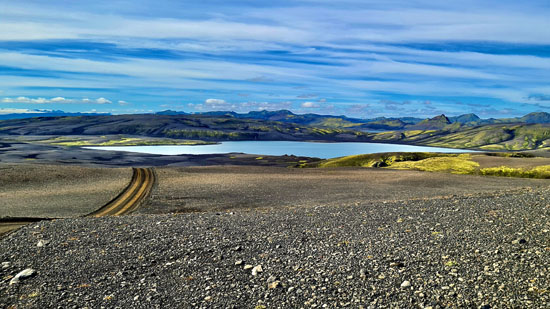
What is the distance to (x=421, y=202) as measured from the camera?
3189cm

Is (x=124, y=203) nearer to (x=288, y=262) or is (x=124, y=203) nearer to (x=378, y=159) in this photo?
(x=288, y=262)

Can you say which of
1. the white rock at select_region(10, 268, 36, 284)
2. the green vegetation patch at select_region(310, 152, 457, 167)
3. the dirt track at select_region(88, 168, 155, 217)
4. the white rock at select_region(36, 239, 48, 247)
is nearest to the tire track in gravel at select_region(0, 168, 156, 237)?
the dirt track at select_region(88, 168, 155, 217)

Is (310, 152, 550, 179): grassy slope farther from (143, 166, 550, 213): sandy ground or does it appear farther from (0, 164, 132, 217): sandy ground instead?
(0, 164, 132, 217): sandy ground

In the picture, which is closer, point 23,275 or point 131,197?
point 23,275

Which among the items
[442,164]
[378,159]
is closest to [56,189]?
[442,164]

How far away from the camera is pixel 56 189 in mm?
50812

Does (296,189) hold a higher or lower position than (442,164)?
lower

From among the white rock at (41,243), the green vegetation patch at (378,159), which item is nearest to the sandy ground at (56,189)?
the white rock at (41,243)

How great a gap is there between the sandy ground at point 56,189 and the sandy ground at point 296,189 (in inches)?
268

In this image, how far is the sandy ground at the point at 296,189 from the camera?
136 ft

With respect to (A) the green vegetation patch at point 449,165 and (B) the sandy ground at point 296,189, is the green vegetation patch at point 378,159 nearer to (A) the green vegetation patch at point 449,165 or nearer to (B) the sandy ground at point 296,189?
(A) the green vegetation patch at point 449,165

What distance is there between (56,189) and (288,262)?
46.3 meters

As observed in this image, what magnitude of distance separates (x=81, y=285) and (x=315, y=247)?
440 inches

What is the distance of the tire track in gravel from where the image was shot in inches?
1152
